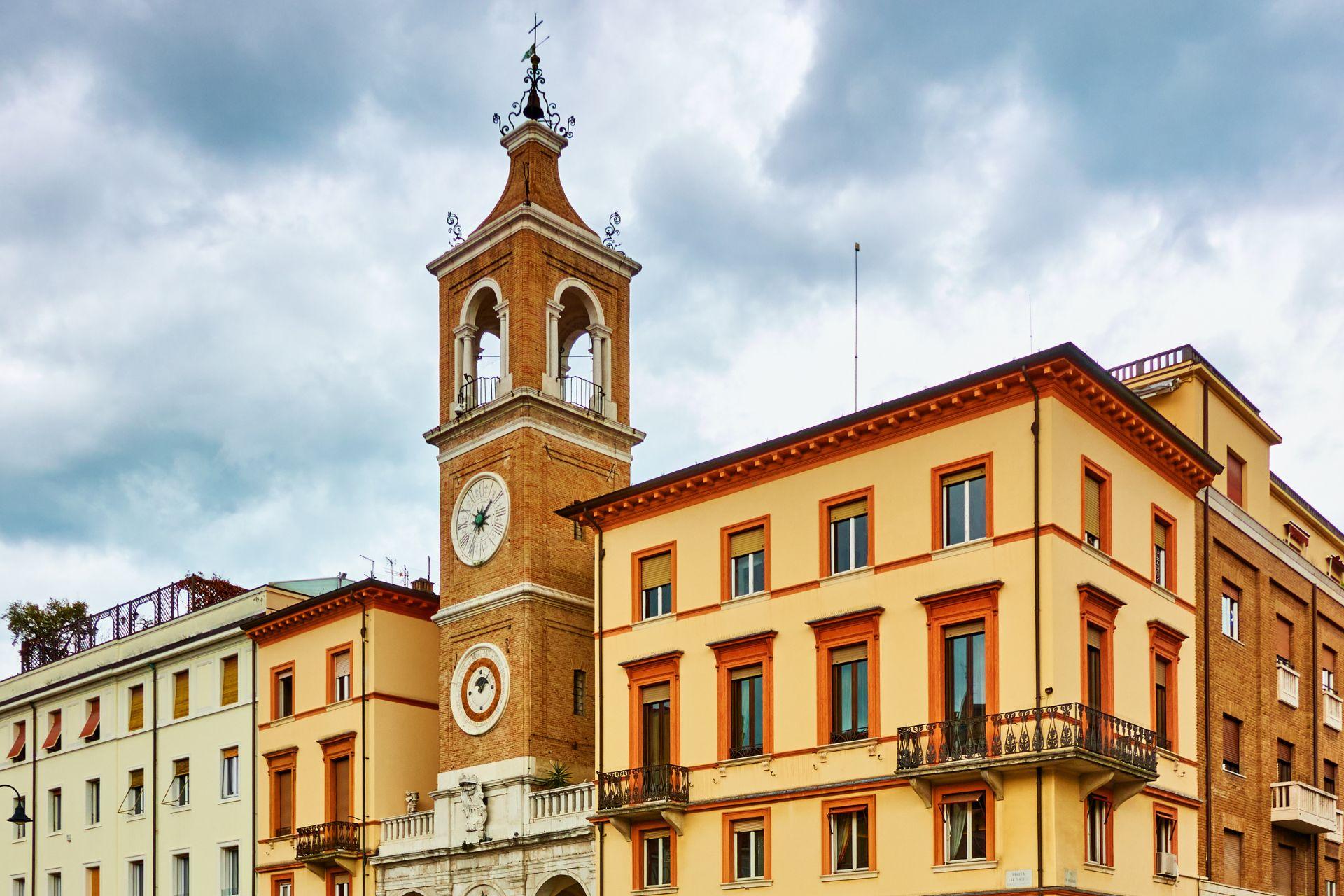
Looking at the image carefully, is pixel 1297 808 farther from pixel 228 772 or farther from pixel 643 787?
pixel 228 772

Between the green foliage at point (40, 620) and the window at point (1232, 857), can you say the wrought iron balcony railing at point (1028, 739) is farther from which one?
the green foliage at point (40, 620)

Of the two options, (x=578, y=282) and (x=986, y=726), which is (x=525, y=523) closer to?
(x=578, y=282)

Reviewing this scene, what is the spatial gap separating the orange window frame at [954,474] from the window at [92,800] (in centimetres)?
3637

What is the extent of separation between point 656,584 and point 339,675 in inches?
528

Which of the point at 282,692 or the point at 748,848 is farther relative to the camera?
the point at 282,692

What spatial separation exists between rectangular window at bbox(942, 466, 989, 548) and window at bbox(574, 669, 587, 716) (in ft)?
44.7

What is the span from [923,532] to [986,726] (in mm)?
4283

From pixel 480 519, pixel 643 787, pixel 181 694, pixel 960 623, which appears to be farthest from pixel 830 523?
pixel 181 694

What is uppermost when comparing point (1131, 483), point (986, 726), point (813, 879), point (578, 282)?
point (578, 282)

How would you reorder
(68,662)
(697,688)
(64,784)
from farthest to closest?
(68,662)
(64,784)
(697,688)

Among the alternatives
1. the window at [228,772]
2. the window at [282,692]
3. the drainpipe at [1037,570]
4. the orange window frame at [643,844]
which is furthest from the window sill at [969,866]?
the window at [228,772]

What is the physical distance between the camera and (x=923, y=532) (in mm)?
30875

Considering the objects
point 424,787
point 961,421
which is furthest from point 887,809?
point 424,787

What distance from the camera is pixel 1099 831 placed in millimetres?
Answer: 29234
